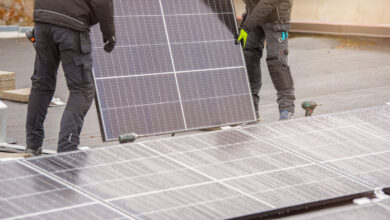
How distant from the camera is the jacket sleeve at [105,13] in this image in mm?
5617

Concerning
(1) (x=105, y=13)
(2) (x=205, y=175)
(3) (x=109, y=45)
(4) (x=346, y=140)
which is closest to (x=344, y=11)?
(3) (x=109, y=45)

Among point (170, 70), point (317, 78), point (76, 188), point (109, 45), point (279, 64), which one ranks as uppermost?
point (109, 45)

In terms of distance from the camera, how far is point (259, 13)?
288 inches

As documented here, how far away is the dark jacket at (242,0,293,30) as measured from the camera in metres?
7.31

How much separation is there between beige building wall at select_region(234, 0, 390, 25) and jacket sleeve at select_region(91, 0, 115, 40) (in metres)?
15.8

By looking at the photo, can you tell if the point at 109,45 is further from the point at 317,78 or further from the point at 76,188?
the point at 317,78

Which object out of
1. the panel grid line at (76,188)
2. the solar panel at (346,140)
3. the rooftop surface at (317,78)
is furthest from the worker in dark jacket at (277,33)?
the panel grid line at (76,188)

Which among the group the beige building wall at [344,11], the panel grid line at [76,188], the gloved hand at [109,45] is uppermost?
the gloved hand at [109,45]

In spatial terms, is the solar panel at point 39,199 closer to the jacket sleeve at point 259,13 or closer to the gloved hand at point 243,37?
the gloved hand at point 243,37

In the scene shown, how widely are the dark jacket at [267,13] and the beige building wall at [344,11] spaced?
Answer: 13637 millimetres

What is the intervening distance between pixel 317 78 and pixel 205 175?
8.82 meters

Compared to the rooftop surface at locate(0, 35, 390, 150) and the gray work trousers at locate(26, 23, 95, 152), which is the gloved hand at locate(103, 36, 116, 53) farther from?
the rooftop surface at locate(0, 35, 390, 150)

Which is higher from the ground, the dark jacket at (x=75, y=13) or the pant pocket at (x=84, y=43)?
the dark jacket at (x=75, y=13)

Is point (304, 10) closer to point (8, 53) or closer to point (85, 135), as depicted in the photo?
point (8, 53)
